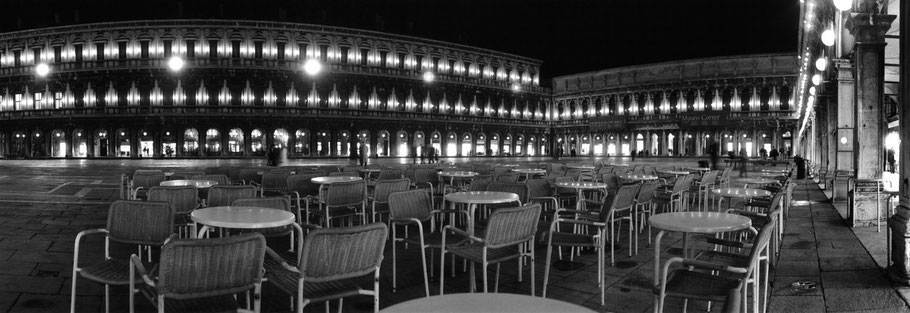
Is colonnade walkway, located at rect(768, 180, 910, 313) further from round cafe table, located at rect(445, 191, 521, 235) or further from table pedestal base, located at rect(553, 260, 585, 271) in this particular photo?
round cafe table, located at rect(445, 191, 521, 235)

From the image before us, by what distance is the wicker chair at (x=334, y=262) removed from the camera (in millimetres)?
3406

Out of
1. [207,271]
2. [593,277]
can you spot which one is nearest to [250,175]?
[593,277]

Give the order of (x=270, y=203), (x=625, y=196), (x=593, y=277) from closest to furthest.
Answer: (x=270, y=203)
(x=593, y=277)
(x=625, y=196)

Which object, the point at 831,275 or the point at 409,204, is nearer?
the point at 831,275

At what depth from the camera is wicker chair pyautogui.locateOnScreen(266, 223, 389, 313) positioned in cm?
341

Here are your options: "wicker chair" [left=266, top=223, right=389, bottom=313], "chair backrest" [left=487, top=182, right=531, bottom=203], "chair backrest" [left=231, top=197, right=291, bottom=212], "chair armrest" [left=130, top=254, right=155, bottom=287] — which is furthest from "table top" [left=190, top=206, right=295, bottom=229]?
"chair backrest" [left=487, top=182, right=531, bottom=203]

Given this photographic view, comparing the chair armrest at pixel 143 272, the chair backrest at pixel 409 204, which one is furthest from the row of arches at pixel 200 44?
the chair armrest at pixel 143 272

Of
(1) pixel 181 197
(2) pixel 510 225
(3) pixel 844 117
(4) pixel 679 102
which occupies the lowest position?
(2) pixel 510 225

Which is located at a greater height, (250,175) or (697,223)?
(250,175)

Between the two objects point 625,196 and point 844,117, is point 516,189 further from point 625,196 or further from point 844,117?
point 844,117

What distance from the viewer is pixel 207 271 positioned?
3166mm

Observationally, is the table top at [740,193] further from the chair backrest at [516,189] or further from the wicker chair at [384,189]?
the wicker chair at [384,189]

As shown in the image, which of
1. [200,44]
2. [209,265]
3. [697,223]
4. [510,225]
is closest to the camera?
[209,265]

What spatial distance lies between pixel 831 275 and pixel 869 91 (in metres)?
4.57
